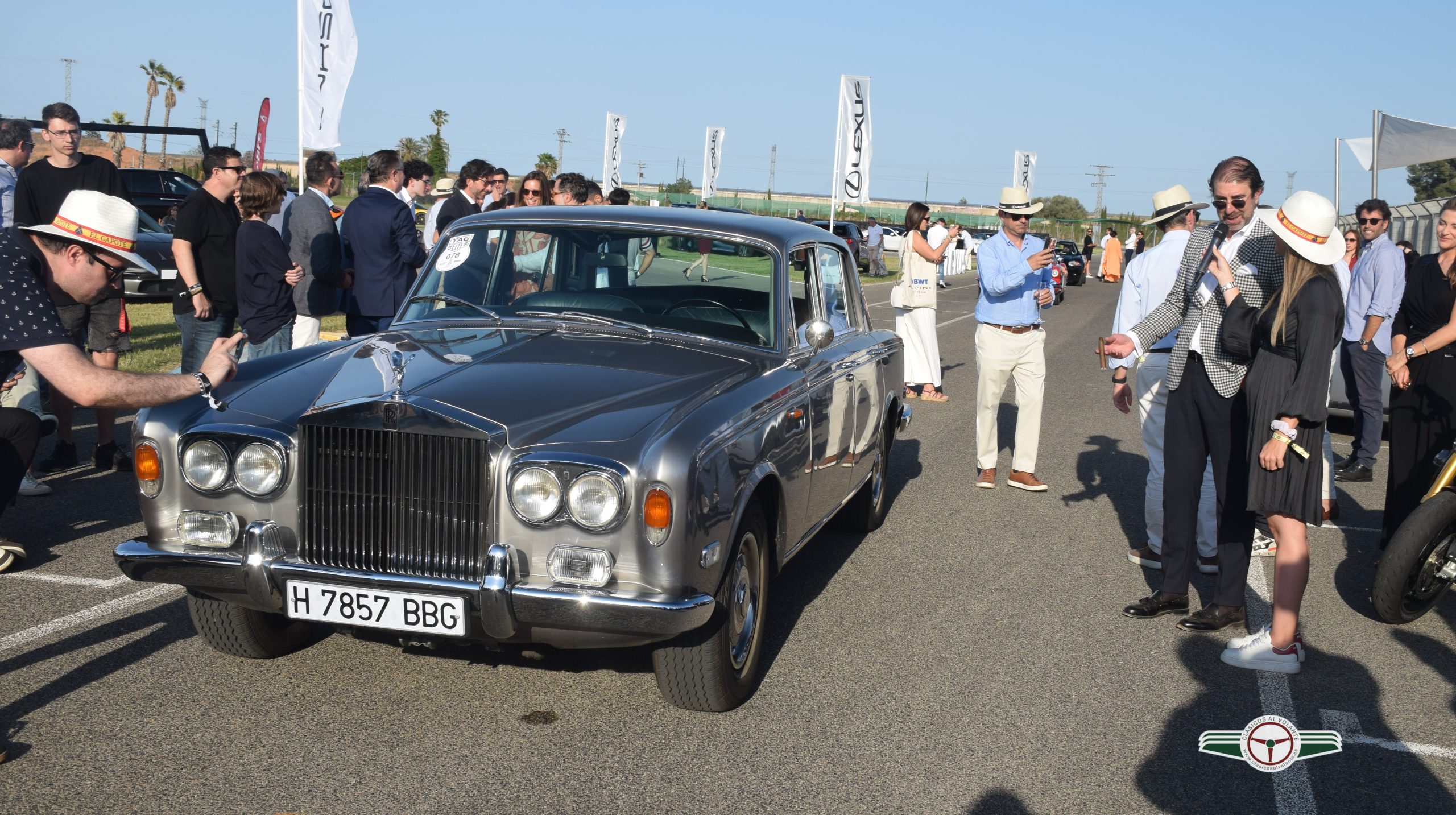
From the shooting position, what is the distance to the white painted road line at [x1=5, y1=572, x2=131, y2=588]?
18.1 ft

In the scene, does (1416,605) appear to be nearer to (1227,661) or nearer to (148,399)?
(1227,661)

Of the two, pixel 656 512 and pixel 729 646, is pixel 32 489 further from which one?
pixel 656 512

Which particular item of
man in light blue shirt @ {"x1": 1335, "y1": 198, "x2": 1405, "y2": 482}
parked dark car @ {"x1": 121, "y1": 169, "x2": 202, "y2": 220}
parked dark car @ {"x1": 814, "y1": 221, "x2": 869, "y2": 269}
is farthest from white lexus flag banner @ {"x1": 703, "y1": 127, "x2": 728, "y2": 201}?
man in light blue shirt @ {"x1": 1335, "y1": 198, "x2": 1405, "y2": 482}

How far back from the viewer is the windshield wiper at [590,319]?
5.21 metres

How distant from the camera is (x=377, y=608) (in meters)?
3.87

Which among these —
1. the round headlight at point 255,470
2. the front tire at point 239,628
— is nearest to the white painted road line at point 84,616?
the front tire at point 239,628

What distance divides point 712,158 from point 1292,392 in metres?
28.4

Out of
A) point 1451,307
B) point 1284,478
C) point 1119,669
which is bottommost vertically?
point 1119,669

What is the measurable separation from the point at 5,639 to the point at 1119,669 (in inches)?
179

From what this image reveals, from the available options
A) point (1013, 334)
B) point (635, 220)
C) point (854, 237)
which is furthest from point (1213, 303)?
point (854, 237)

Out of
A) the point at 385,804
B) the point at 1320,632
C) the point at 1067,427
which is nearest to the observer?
the point at 385,804

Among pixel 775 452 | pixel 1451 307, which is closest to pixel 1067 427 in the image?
pixel 1451 307

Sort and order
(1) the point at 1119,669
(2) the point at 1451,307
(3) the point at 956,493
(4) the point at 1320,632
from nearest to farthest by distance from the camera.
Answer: (1) the point at 1119,669, (4) the point at 1320,632, (2) the point at 1451,307, (3) the point at 956,493

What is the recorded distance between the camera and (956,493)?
8359mm
